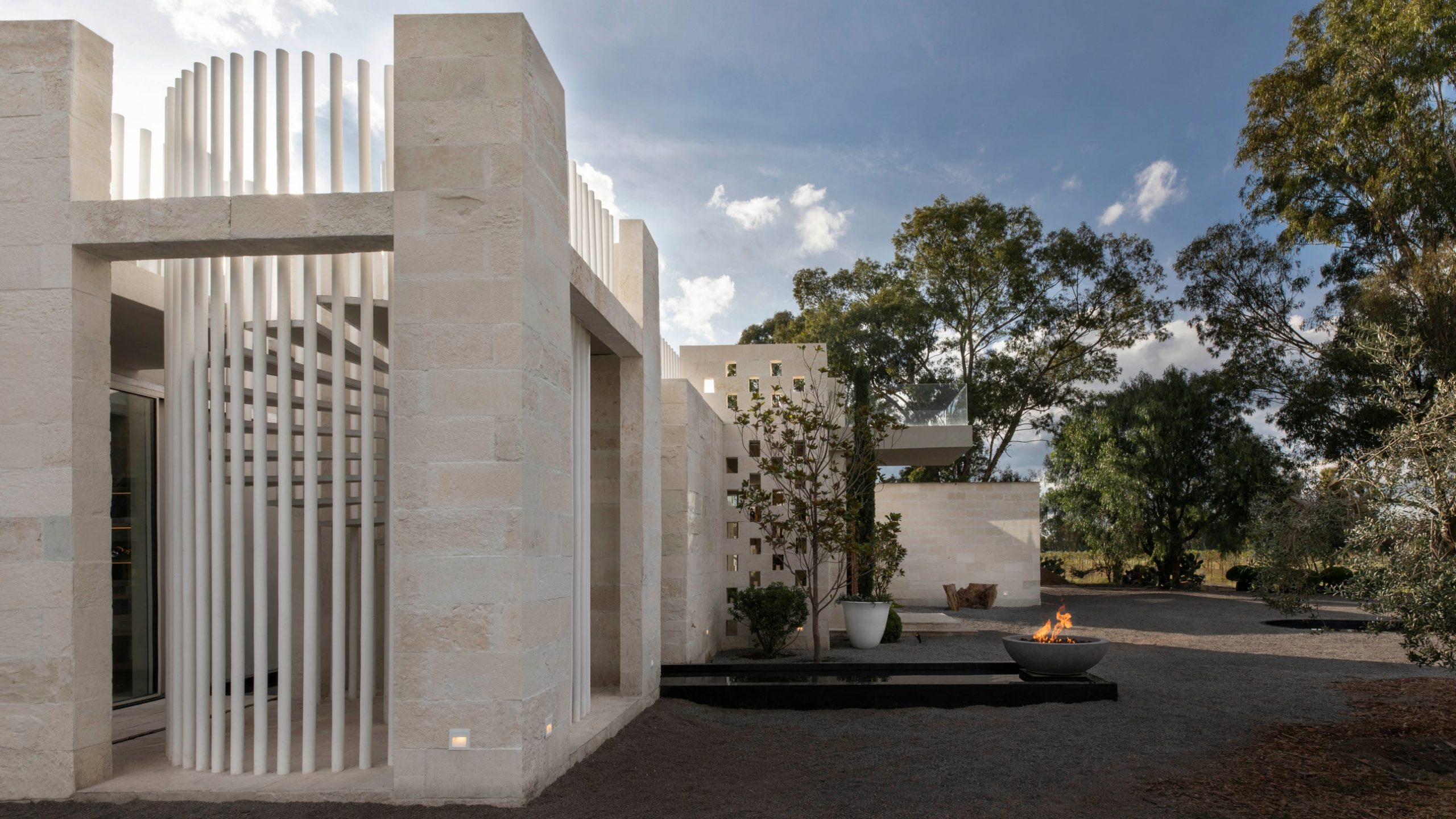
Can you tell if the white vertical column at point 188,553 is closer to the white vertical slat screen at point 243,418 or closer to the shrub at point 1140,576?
the white vertical slat screen at point 243,418

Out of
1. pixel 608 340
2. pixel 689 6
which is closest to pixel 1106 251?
pixel 689 6

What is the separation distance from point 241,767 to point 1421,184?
69.6 feet

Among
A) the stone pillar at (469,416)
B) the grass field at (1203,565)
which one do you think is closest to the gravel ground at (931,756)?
the stone pillar at (469,416)

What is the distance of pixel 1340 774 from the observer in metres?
5.19

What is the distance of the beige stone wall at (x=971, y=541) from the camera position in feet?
57.5

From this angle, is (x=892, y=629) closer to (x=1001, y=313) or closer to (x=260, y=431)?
(x=260, y=431)

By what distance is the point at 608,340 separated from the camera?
665cm

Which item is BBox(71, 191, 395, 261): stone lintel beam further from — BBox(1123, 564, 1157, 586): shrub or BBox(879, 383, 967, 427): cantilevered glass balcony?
BBox(1123, 564, 1157, 586): shrub

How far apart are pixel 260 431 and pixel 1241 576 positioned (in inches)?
849

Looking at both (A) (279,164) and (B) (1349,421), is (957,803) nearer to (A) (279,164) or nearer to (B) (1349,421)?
(A) (279,164)

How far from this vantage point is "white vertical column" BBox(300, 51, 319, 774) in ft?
15.1

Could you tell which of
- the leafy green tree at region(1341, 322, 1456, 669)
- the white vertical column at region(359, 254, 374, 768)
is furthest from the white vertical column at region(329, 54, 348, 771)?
the leafy green tree at region(1341, 322, 1456, 669)

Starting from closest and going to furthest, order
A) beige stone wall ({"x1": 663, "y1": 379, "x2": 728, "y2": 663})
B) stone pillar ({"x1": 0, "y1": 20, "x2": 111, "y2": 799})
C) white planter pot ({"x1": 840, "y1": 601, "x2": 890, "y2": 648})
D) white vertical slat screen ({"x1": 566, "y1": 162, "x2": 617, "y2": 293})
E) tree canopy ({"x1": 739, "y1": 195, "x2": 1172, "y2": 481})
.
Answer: stone pillar ({"x1": 0, "y1": 20, "x2": 111, "y2": 799})
white vertical slat screen ({"x1": 566, "y1": 162, "x2": 617, "y2": 293})
beige stone wall ({"x1": 663, "y1": 379, "x2": 728, "y2": 663})
white planter pot ({"x1": 840, "y1": 601, "x2": 890, "y2": 648})
tree canopy ({"x1": 739, "y1": 195, "x2": 1172, "y2": 481})

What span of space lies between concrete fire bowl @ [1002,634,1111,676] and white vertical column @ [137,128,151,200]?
266 inches
